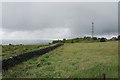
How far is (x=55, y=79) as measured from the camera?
262 inches

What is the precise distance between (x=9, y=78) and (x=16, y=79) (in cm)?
42

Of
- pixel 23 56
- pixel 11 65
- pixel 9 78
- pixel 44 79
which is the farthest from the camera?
pixel 23 56

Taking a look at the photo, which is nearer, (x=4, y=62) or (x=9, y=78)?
(x=9, y=78)

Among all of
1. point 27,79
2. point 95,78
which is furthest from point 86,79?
point 27,79

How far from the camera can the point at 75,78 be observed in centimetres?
639

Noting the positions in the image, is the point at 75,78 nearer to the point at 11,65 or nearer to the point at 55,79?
the point at 55,79

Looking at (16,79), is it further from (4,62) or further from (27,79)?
(4,62)

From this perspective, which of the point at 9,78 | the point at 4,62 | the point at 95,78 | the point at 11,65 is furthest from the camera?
the point at 11,65

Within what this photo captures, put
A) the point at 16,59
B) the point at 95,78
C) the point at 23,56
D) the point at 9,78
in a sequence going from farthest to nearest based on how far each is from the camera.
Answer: the point at 23,56, the point at 16,59, the point at 9,78, the point at 95,78

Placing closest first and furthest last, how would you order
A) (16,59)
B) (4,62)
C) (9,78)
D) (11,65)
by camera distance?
(9,78) → (4,62) → (11,65) → (16,59)

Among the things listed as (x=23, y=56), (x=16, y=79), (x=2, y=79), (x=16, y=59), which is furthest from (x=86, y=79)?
(x=23, y=56)

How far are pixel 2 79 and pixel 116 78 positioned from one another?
191 inches

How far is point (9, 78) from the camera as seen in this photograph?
23.2 ft

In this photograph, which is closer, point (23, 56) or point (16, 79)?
point (16, 79)
